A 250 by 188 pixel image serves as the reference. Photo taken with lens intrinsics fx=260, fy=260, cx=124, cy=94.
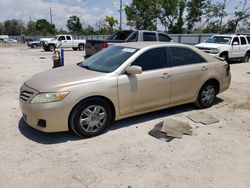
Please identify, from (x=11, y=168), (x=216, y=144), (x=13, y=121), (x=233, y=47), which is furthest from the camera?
(x=233, y=47)

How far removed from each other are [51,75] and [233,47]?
13.3m

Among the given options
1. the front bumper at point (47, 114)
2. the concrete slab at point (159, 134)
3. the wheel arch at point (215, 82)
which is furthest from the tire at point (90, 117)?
the wheel arch at point (215, 82)

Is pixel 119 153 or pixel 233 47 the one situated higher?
pixel 233 47

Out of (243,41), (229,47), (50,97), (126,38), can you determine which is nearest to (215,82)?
(50,97)

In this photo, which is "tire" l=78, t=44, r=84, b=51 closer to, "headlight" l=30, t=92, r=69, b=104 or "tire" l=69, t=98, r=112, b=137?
"tire" l=69, t=98, r=112, b=137

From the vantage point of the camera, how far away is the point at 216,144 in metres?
4.25

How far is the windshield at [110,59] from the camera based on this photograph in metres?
4.75

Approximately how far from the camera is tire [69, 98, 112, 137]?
4.20 m

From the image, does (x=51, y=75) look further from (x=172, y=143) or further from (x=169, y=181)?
(x=169, y=181)

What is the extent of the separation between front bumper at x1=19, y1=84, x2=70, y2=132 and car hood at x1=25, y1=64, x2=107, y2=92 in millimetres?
185

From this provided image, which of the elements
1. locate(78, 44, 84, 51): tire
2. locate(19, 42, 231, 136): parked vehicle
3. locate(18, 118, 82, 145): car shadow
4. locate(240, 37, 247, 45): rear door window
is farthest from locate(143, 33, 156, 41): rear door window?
locate(78, 44, 84, 51): tire

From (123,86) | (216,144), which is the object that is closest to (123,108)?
(123,86)

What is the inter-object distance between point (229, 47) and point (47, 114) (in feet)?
44.3

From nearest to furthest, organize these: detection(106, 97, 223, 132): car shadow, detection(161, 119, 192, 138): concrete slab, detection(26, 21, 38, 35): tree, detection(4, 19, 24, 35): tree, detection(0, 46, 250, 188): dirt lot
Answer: detection(0, 46, 250, 188): dirt lot, detection(161, 119, 192, 138): concrete slab, detection(106, 97, 223, 132): car shadow, detection(26, 21, 38, 35): tree, detection(4, 19, 24, 35): tree
